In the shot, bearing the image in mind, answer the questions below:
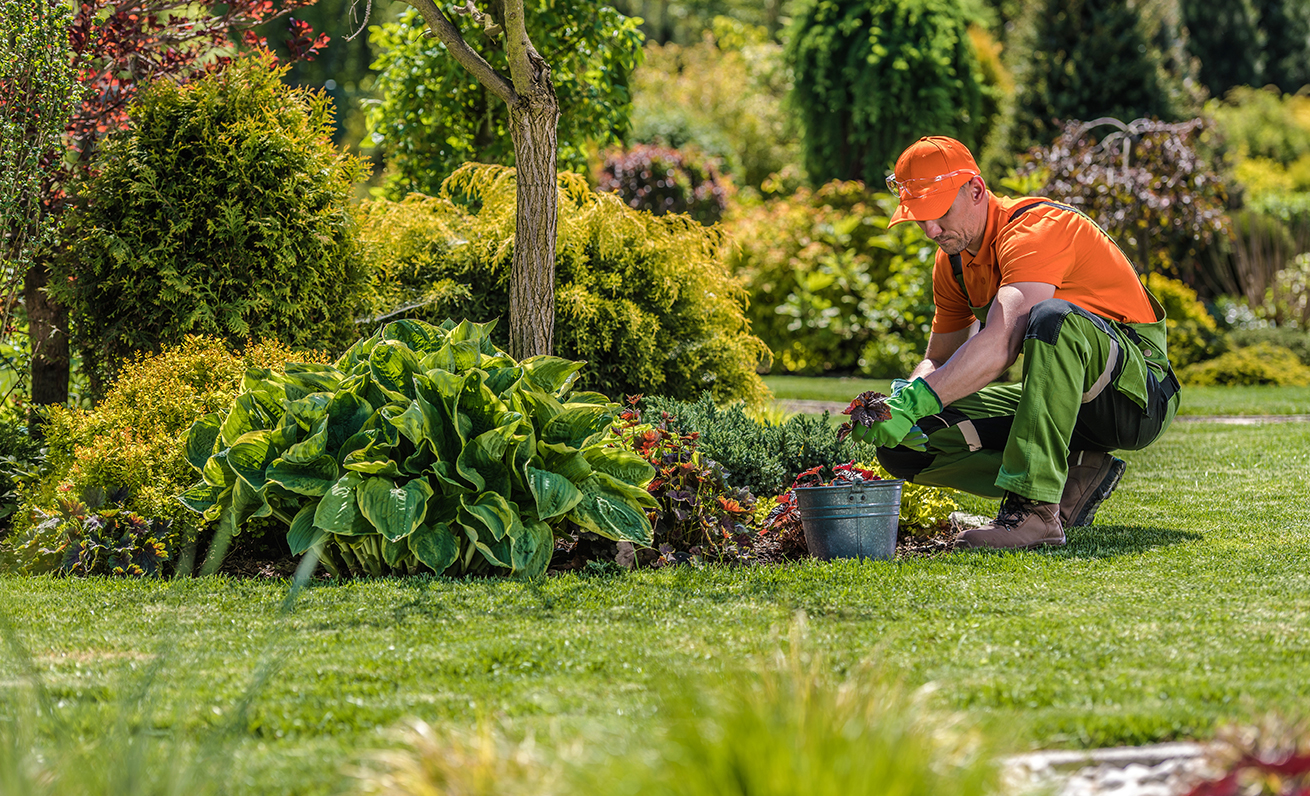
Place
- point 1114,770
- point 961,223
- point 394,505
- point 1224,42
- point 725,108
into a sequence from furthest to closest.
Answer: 1. point 1224,42
2. point 725,108
3. point 961,223
4. point 394,505
5. point 1114,770

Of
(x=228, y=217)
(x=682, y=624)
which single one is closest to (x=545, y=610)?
(x=682, y=624)

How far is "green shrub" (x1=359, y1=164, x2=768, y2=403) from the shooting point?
5789mm

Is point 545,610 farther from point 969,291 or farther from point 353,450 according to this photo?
point 969,291

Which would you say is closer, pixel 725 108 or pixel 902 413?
pixel 902 413

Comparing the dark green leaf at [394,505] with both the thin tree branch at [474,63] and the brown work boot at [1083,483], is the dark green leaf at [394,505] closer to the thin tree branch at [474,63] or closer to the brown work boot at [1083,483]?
the thin tree branch at [474,63]

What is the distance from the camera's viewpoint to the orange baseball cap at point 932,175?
3996 millimetres

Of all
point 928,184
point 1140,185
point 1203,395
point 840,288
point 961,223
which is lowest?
point 1203,395

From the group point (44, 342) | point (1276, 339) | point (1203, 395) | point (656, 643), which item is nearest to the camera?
point (656, 643)

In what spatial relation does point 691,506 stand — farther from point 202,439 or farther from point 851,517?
point 202,439

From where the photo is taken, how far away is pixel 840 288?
11.7m

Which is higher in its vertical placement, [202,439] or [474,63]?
[474,63]

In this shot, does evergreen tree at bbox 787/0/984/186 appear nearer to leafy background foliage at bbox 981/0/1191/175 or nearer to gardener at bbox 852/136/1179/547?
leafy background foliage at bbox 981/0/1191/175

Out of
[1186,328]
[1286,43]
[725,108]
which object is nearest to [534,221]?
[1186,328]

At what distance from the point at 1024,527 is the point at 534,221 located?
2.25 m
